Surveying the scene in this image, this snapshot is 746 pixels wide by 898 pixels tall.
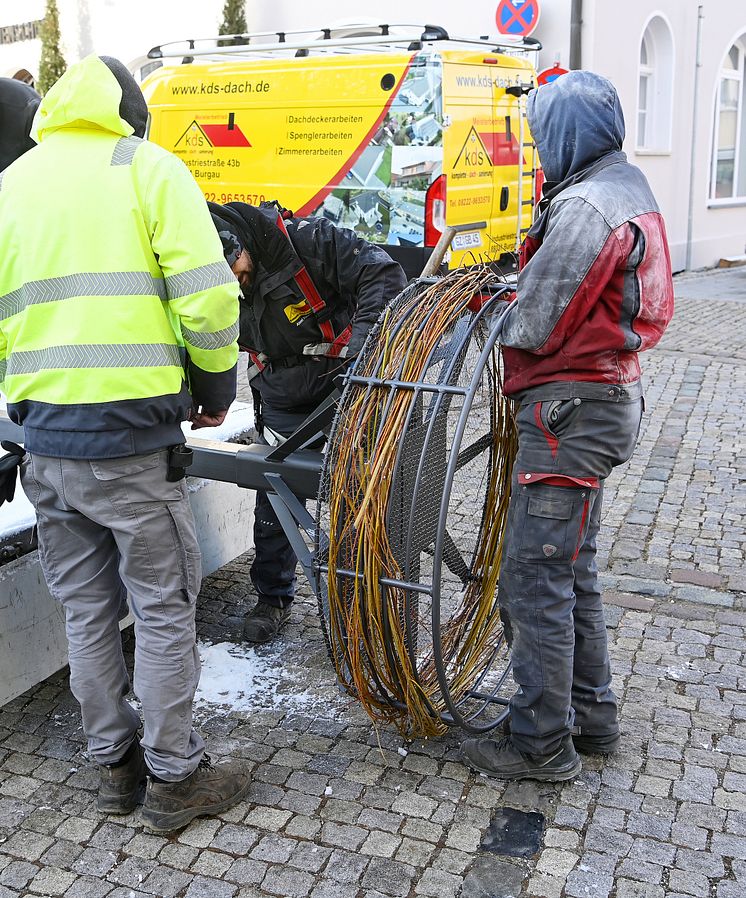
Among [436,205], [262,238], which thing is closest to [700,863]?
[262,238]

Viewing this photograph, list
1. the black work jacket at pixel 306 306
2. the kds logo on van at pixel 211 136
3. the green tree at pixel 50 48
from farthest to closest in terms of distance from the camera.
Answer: the green tree at pixel 50 48, the kds logo on van at pixel 211 136, the black work jacket at pixel 306 306

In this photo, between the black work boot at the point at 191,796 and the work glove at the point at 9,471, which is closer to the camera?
the black work boot at the point at 191,796

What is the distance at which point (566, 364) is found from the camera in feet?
8.83

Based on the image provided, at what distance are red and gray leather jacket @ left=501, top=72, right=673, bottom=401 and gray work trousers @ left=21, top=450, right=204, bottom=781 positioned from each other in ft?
3.45

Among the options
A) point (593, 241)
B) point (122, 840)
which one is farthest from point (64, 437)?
point (593, 241)

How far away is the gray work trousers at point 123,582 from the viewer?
262cm

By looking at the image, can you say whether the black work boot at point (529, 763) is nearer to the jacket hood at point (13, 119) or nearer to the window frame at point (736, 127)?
the jacket hood at point (13, 119)

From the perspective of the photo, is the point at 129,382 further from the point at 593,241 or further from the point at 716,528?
the point at 716,528

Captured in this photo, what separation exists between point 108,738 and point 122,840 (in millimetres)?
279

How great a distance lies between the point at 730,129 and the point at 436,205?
9803mm

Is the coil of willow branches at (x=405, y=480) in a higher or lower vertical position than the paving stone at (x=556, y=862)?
higher

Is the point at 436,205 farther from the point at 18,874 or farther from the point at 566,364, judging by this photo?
the point at 18,874

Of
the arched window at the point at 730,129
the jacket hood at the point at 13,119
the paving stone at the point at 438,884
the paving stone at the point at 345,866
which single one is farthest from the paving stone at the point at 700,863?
the arched window at the point at 730,129

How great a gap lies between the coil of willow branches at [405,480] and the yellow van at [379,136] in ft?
17.1
